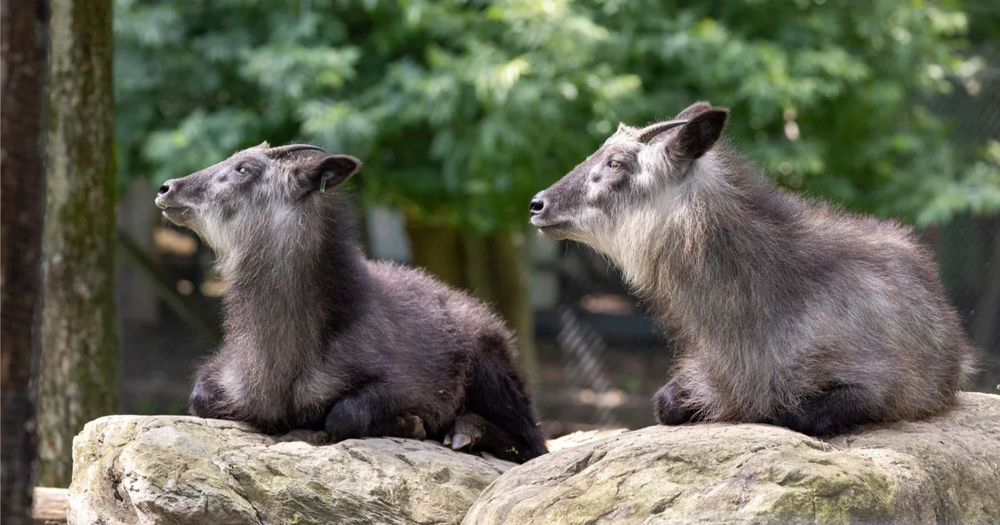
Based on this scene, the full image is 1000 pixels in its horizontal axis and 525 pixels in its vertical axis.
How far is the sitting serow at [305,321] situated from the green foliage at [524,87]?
322cm

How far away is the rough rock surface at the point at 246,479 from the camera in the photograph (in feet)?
17.1

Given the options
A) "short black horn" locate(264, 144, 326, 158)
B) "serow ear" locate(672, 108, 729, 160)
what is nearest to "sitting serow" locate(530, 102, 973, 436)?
"serow ear" locate(672, 108, 729, 160)

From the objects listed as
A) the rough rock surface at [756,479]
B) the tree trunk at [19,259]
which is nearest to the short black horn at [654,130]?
the rough rock surface at [756,479]

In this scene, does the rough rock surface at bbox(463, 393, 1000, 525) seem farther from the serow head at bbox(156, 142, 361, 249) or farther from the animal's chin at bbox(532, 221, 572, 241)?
the serow head at bbox(156, 142, 361, 249)

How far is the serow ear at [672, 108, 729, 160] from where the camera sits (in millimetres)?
5387

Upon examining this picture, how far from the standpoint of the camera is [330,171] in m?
6.11

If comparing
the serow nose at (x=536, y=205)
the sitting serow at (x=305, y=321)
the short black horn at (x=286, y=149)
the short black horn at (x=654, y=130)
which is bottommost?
the sitting serow at (x=305, y=321)

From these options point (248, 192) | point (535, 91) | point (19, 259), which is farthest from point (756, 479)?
point (535, 91)

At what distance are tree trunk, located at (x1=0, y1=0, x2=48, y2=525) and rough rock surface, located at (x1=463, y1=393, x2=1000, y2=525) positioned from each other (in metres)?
1.89

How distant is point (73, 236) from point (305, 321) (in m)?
2.18

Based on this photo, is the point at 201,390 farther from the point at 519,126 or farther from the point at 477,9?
the point at 477,9

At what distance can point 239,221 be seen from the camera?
617cm

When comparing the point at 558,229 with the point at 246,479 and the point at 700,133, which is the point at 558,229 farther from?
the point at 246,479

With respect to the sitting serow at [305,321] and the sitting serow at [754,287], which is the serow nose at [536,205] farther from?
the sitting serow at [305,321]
